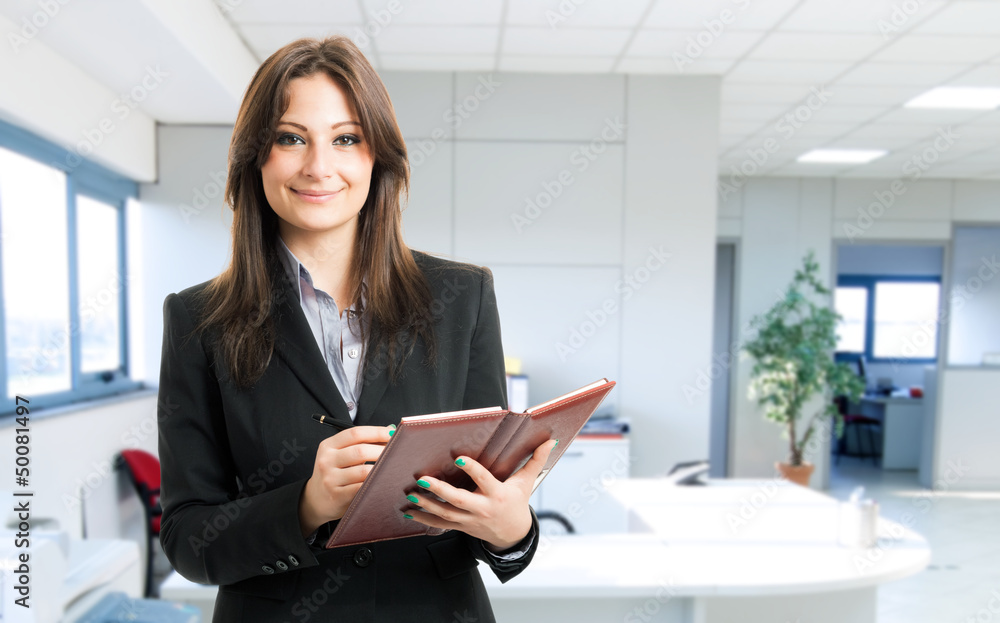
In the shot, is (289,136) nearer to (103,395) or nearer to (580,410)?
(580,410)

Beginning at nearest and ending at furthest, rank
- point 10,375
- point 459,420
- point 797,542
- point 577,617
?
point 459,420, point 577,617, point 797,542, point 10,375

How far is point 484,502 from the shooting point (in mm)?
793

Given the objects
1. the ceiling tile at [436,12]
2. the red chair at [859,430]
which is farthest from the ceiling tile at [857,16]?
the red chair at [859,430]

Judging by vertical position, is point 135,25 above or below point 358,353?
above

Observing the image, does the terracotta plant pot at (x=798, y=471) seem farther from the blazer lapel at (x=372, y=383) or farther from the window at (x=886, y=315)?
the blazer lapel at (x=372, y=383)

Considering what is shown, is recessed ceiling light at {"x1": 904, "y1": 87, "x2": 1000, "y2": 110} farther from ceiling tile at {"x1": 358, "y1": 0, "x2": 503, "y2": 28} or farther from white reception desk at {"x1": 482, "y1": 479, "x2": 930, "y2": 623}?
white reception desk at {"x1": 482, "y1": 479, "x2": 930, "y2": 623}

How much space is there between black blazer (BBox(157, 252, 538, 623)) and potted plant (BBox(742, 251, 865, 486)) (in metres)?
6.74

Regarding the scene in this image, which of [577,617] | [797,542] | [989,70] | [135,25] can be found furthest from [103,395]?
[989,70]

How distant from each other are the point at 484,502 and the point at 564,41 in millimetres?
3997

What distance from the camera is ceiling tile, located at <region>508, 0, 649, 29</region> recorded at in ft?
12.4

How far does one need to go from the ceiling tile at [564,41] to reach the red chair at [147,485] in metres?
3.31

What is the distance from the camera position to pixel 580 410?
845 millimetres

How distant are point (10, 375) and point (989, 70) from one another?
243 inches

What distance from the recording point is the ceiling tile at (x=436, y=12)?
12.3ft
